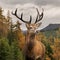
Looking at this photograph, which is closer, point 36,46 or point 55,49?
point 36,46

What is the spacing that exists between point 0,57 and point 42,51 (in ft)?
111

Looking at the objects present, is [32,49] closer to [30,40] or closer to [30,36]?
[30,40]

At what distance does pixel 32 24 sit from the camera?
11719 millimetres

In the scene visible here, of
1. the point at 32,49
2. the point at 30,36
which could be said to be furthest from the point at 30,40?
the point at 32,49

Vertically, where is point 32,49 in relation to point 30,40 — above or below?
below

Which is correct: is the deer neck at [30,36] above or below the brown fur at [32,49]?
above

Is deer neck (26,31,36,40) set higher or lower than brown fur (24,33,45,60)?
higher

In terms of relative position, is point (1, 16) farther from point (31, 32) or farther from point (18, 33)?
point (31, 32)

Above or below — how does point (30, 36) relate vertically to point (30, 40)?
above

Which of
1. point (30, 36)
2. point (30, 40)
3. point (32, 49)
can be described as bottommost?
point (32, 49)

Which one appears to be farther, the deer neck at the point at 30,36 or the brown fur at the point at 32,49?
the deer neck at the point at 30,36

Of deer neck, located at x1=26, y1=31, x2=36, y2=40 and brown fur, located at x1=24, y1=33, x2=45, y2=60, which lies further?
deer neck, located at x1=26, y1=31, x2=36, y2=40

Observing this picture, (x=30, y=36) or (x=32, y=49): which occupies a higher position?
(x=30, y=36)

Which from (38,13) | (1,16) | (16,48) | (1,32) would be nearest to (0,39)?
(1,32)
